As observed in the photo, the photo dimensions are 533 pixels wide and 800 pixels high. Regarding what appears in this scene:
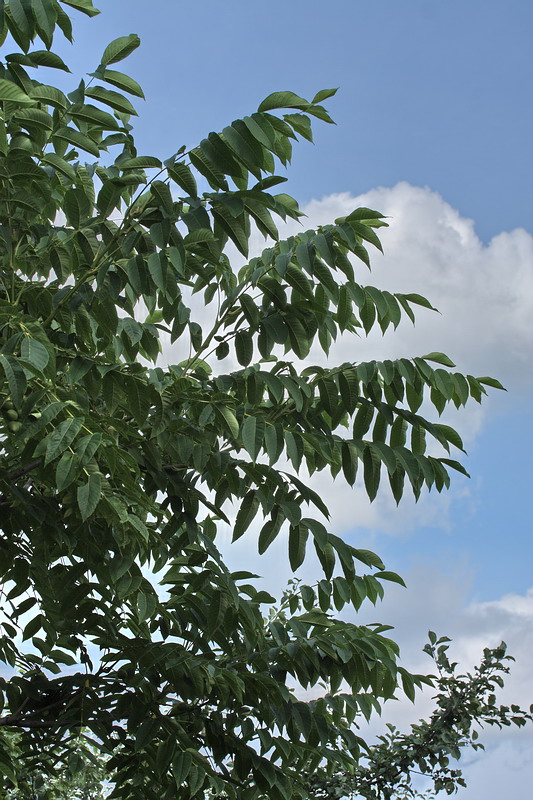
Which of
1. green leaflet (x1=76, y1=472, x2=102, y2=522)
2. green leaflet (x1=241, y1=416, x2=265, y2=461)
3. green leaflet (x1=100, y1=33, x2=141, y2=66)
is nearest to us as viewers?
green leaflet (x1=76, y1=472, x2=102, y2=522)

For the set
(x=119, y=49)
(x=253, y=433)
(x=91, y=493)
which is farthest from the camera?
(x=119, y=49)

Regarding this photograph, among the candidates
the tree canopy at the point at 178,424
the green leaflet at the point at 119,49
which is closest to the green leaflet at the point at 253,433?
the tree canopy at the point at 178,424

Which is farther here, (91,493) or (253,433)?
(253,433)

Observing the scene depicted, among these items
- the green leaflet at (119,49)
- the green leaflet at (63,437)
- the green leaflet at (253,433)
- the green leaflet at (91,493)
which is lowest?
the green leaflet at (91,493)

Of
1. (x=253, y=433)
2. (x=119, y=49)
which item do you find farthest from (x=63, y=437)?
(x=119, y=49)

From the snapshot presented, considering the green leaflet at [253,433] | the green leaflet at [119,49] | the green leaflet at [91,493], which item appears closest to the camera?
the green leaflet at [91,493]

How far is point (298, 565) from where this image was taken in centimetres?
315

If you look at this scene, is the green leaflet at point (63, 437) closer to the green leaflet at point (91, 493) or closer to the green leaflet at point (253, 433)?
the green leaflet at point (91, 493)

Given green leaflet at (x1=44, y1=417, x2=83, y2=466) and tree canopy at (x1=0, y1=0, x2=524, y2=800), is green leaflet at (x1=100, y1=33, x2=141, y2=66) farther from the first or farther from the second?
green leaflet at (x1=44, y1=417, x2=83, y2=466)

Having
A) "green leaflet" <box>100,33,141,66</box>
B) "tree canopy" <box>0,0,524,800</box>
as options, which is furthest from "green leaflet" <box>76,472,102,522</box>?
"green leaflet" <box>100,33,141,66</box>

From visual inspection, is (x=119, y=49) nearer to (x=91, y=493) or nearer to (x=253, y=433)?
(x=253, y=433)

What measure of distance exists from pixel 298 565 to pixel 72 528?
0.94 meters

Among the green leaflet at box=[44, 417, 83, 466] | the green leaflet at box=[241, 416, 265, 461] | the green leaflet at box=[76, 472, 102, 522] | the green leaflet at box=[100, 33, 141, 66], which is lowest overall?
A: the green leaflet at box=[76, 472, 102, 522]

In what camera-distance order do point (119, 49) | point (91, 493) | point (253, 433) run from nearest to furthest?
point (91, 493) < point (253, 433) < point (119, 49)
